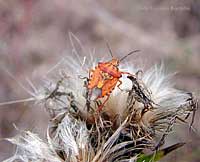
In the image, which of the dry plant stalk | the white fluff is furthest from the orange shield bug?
the white fluff

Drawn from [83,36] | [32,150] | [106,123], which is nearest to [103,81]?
[106,123]

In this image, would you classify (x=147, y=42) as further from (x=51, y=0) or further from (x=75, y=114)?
(x=75, y=114)

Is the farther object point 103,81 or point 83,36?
point 83,36

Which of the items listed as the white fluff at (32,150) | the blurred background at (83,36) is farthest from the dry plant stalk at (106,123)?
the blurred background at (83,36)

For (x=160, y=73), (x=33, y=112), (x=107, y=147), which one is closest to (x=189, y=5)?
(x=160, y=73)

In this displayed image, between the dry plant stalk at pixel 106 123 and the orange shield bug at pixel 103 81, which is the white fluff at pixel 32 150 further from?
Result: the orange shield bug at pixel 103 81

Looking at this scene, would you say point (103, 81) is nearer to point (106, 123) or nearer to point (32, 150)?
point (106, 123)

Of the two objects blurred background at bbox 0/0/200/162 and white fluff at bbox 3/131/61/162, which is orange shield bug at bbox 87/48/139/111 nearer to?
white fluff at bbox 3/131/61/162
